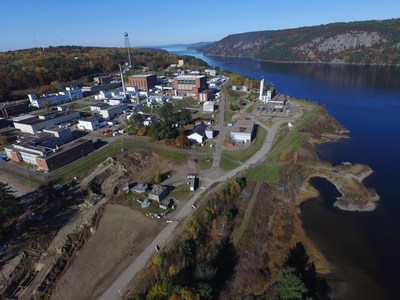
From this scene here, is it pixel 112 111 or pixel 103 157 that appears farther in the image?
pixel 112 111

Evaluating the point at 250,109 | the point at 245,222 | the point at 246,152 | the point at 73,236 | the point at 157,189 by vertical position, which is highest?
the point at 250,109

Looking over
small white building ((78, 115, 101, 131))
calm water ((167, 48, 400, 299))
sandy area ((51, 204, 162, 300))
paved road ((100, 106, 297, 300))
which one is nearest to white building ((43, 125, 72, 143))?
small white building ((78, 115, 101, 131))

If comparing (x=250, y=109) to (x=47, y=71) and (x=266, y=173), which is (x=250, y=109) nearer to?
(x=266, y=173)

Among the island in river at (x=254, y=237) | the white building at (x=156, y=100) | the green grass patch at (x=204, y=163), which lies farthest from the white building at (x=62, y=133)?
the island in river at (x=254, y=237)

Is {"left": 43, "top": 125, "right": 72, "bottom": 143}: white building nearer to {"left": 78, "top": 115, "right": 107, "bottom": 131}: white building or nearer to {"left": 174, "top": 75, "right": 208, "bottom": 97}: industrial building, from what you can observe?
{"left": 78, "top": 115, "right": 107, "bottom": 131}: white building

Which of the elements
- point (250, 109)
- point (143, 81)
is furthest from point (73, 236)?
point (143, 81)

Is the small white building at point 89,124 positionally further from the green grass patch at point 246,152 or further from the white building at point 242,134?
the white building at point 242,134

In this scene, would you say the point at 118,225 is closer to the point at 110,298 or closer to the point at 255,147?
the point at 110,298
